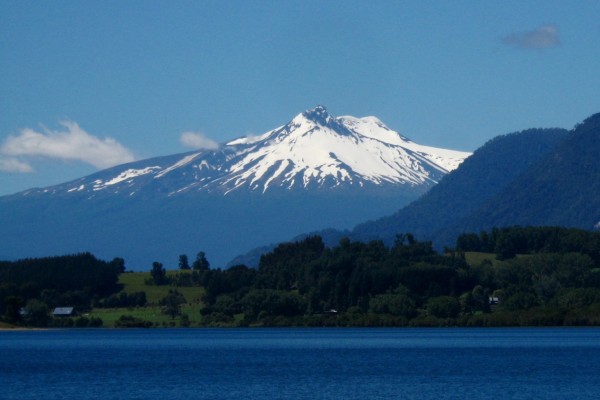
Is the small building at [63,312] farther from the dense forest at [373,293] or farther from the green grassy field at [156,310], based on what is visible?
the green grassy field at [156,310]

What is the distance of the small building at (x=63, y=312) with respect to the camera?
182500mm

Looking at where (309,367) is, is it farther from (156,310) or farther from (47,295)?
(47,295)

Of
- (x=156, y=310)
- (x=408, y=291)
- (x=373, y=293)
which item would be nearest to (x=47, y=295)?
(x=156, y=310)

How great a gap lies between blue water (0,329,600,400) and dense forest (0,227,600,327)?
16.7m

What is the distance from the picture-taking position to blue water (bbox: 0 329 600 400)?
72.5m

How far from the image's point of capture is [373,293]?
555 ft

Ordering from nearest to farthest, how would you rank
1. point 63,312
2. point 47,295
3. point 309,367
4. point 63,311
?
1. point 309,367
2. point 63,312
3. point 63,311
4. point 47,295

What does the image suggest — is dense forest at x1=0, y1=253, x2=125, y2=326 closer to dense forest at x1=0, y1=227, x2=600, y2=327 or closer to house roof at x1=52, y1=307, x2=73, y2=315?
dense forest at x1=0, y1=227, x2=600, y2=327

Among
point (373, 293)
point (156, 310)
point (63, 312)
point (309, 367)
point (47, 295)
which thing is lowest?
point (309, 367)

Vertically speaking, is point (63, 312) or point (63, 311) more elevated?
point (63, 311)

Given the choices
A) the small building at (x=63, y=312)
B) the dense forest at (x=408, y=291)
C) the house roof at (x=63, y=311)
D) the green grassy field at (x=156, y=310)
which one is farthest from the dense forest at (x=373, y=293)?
the house roof at (x=63, y=311)

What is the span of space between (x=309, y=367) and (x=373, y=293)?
7903 centimetres

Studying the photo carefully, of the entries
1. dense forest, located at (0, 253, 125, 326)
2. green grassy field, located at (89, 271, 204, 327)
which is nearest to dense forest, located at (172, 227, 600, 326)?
green grassy field, located at (89, 271, 204, 327)

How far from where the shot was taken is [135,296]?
189875 mm
